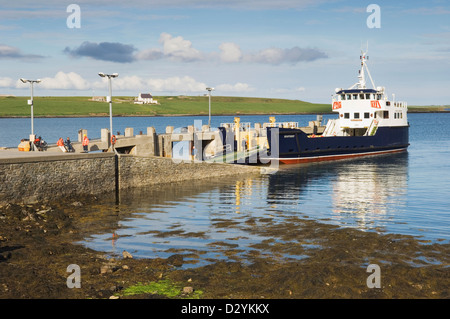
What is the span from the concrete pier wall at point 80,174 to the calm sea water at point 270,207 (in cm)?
120

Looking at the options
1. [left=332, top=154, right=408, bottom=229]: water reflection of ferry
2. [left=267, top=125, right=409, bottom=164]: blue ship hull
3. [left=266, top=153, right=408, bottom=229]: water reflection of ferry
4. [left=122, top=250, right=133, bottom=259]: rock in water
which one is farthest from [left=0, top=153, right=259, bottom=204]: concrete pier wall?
[left=267, top=125, right=409, bottom=164]: blue ship hull

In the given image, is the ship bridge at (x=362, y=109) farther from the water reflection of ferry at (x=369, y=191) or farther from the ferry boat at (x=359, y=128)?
the water reflection of ferry at (x=369, y=191)

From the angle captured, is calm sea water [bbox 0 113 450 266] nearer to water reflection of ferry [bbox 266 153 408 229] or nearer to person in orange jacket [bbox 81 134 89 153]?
water reflection of ferry [bbox 266 153 408 229]

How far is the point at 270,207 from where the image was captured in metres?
26.3

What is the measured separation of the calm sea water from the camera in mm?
18544

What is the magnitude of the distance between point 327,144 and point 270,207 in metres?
28.7

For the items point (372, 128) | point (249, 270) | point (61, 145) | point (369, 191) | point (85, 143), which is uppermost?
point (372, 128)

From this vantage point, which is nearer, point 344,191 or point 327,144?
point 344,191

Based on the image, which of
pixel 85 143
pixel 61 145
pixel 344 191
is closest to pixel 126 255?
pixel 61 145

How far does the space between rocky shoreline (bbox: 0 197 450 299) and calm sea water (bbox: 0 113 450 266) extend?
1.32 m

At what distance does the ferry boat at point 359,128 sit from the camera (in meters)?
52.2

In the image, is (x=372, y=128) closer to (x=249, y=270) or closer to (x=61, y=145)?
(x=61, y=145)

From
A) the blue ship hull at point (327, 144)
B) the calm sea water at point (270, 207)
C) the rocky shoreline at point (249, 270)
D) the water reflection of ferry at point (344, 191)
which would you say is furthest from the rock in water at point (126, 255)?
Answer: the blue ship hull at point (327, 144)

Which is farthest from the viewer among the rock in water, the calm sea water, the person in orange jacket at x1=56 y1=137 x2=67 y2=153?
the person in orange jacket at x1=56 y1=137 x2=67 y2=153
